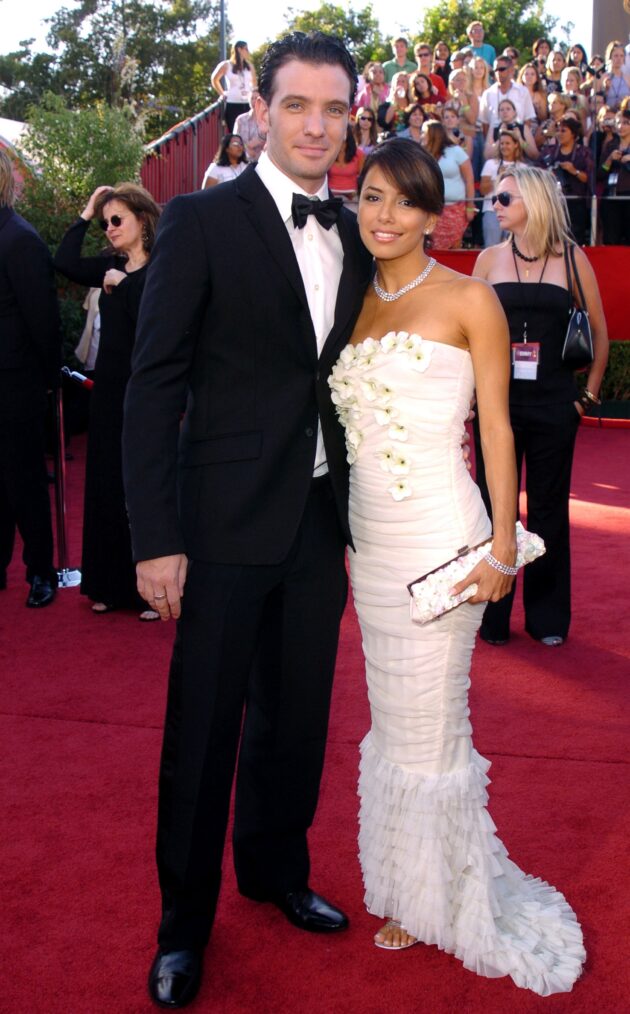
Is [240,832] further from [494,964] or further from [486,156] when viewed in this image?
[486,156]

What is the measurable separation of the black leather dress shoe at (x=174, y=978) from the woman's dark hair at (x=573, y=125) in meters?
11.2

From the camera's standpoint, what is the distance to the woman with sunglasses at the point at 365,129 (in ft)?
42.9

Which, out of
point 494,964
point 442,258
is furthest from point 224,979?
point 442,258

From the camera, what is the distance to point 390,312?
293 cm

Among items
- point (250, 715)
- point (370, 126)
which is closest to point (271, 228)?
point (250, 715)

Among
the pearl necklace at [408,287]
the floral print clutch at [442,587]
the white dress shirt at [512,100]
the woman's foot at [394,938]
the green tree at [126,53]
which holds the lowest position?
the woman's foot at [394,938]

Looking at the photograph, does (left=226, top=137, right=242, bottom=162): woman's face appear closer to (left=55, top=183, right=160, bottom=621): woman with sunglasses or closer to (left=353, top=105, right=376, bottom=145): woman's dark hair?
(left=353, top=105, right=376, bottom=145): woman's dark hair

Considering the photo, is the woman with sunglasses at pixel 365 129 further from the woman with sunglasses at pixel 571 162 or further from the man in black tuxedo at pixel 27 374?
the man in black tuxedo at pixel 27 374

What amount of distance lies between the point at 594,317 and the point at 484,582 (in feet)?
9.24

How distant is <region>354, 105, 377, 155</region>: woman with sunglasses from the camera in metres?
13.1

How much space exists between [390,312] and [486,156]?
11130mm

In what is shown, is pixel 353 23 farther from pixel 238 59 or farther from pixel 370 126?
pixel 370 126

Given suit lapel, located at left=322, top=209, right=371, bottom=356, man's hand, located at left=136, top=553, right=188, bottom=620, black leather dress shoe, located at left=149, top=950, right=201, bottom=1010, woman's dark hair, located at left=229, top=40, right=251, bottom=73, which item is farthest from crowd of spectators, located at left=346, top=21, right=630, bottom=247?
black leather dress shoe, located at left=149, top=950, right=201, bottom=1010

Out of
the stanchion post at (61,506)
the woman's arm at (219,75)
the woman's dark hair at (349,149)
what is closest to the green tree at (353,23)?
the woman's arm at (219,75)
